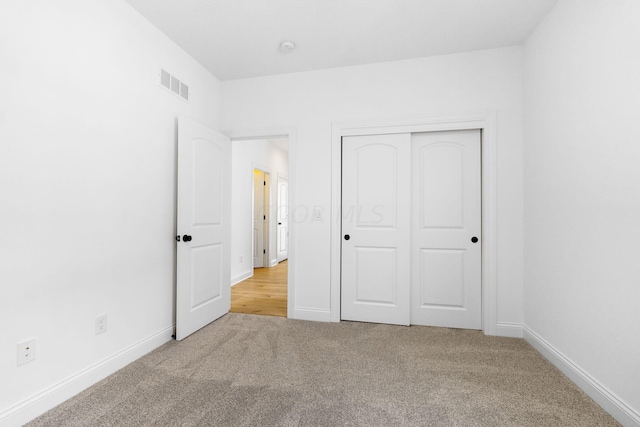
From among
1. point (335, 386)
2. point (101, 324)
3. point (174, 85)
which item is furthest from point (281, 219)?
point (335, 386)

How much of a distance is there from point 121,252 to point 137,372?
0.85 meters

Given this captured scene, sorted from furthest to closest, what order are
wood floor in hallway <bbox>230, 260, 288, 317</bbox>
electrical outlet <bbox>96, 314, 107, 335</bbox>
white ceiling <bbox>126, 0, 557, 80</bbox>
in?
wood floor in hallway <bbox>230, 260, 288, 317</bbox> → white ceiling <bbox>126, 0, 557, 80</bbox> → electrical outlet <bbox>96, 314, 107, 335</bbox>

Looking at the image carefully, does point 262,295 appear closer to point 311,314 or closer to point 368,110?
point 311,314

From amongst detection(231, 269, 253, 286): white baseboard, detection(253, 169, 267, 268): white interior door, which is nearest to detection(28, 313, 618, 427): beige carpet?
detection(231, 269, 253, 286): white baseboard

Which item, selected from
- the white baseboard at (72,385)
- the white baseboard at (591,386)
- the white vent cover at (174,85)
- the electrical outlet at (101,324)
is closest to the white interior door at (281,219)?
the white vent cover at (174,85)

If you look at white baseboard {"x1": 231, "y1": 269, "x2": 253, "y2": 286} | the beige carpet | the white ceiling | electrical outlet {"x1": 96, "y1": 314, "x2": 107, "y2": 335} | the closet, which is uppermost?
the white ceiling

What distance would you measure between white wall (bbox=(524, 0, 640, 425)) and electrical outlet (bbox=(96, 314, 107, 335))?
310 centimetres

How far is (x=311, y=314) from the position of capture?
10.4 feet

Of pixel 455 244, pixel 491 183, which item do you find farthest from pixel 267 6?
pixel 455 244

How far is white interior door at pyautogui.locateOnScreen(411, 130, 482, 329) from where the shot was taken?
2.93m

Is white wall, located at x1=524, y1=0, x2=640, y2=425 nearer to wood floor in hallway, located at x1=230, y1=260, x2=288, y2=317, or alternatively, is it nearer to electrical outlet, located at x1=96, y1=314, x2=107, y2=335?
wood floor in hallway, located at x1=230, y1=260, x2=288, y2=317

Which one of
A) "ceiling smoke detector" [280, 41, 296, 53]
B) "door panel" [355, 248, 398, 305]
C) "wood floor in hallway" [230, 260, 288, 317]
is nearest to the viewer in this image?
"ceiling smoke detector" [280, 41, 296, 53]

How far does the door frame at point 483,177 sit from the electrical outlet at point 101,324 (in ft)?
6.36

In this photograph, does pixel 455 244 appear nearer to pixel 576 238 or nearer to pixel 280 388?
pixel 576 238
